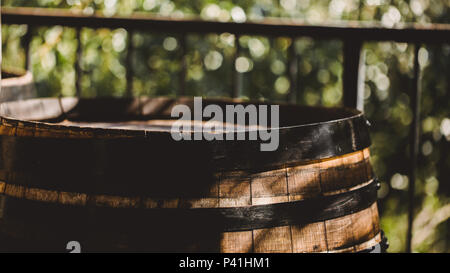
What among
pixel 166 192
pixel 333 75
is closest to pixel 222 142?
pixel 166 192

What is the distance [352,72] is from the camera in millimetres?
1971

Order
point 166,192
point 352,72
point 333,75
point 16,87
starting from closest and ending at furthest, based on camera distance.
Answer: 1. point 166,192
2. point 16,87
3. point 352,72
4. point 333,75

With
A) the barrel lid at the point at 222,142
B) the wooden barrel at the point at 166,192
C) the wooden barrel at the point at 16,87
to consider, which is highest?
the wooden barrel at the point at 16,87

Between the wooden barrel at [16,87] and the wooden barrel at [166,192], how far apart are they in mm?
493

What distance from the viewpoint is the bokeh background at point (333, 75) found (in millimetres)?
3773

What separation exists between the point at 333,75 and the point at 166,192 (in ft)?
11.0

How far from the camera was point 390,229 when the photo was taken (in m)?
3.89

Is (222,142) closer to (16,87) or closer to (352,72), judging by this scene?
(16,87)

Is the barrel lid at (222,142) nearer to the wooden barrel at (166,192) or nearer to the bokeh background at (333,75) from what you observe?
the wooden barrel at (166,192)

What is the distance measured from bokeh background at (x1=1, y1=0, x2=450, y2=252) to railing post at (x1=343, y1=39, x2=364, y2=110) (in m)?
1.71

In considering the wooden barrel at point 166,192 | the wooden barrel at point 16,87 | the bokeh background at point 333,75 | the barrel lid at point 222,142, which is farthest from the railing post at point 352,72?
the bokeh background at point 333,75

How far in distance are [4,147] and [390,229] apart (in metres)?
3.30

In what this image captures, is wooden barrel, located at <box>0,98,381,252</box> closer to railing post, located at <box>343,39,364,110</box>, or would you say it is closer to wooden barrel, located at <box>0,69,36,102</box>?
wooden barrel, located at <box>0,69,36,102</box>

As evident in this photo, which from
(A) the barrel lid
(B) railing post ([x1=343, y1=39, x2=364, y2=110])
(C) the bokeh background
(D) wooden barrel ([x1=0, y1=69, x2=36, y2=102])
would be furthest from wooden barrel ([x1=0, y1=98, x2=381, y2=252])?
(C) the bokeh background
